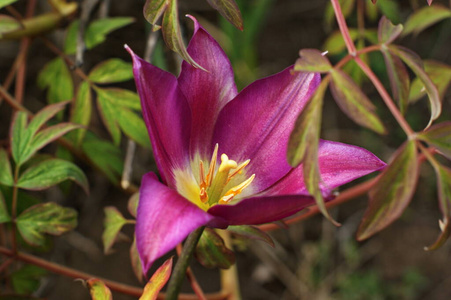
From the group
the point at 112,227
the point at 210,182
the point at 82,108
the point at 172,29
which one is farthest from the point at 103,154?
the point at 172,29

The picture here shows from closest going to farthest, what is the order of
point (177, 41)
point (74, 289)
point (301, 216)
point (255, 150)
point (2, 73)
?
point (177, 41) → point (255, 150) → point (301, 216) → point (74, 289) → point (2, 73)

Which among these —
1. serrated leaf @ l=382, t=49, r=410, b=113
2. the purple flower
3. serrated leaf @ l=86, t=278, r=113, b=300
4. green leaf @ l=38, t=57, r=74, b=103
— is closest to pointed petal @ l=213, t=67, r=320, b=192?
the purple flower

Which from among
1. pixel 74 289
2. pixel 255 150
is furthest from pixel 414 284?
pixel 255 150

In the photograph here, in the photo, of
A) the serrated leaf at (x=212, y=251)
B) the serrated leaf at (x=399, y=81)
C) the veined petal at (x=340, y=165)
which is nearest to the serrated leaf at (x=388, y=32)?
the serrated leaf at (x=399, y=81)

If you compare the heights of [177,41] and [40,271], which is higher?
[177,41]

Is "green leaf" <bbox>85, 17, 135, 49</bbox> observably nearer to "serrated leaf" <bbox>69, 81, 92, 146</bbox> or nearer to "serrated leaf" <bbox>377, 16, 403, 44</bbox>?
"serrated leaf" <bbox>69, 81, 92, 146</bbox>

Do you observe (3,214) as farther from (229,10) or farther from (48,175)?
(229,10)

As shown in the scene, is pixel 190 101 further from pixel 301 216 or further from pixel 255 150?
pixel 301 216
